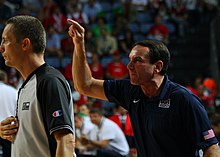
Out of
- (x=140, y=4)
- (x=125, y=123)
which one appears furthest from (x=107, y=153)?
(x=140, y=4)

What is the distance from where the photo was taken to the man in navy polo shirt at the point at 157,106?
3.69 meters

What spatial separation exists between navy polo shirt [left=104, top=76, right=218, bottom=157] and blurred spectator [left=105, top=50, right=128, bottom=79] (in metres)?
10.1

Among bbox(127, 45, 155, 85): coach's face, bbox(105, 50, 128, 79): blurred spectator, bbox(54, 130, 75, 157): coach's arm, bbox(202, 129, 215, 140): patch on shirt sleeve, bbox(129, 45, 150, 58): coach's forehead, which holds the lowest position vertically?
bbox(105, 50, 128, 79): blurred spectator

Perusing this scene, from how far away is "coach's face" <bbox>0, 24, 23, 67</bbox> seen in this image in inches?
131

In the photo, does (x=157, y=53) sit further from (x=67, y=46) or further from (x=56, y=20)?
(x=56, y=20)

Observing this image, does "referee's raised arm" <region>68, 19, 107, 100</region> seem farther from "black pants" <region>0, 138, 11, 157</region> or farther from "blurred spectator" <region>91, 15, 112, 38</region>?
"blurred spectator" <region>91, 15, 112, 38</region>

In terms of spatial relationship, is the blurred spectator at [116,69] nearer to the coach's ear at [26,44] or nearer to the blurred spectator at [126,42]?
the blurred spectator at [126,42]

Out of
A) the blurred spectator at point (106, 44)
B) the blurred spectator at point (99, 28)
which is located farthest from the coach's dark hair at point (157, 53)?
the blurred spectator at point (99, 28)

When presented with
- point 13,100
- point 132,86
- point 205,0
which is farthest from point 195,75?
point 132,86

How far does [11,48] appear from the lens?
3324 millimetres

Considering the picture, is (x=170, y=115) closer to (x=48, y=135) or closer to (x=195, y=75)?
(x=48, y=135)

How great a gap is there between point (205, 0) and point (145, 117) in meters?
16.9

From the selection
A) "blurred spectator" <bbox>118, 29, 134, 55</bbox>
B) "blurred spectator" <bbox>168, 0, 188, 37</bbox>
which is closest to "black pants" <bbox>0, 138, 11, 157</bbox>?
"blurred spectator" <bbox>118, 29, 134, 55</bbox>

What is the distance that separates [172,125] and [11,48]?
1.23 meters
